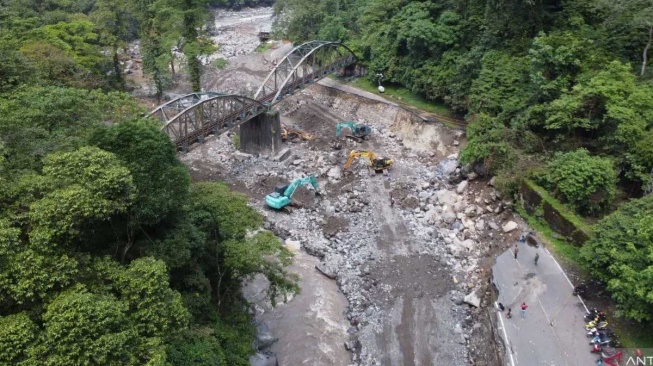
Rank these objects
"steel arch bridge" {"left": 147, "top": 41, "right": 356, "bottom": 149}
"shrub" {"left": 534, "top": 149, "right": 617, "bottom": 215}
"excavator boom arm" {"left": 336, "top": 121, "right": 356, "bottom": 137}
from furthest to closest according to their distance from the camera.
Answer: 1. "excavator boom arm" {"left": 336, "top": 121, "right": 356, "bottom": 137}
2. "steel arch bridge" {"left": 147, "top": 41, "right": 356, "bottom": 149}
3. "shrub" {"left": 534, "top": 149, "right": 617, "bottom": 215}

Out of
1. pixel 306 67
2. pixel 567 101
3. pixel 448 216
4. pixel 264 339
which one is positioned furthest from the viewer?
pixel 306 67

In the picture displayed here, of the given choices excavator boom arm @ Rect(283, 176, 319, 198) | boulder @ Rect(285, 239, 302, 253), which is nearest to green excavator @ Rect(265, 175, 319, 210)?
excavator boom arm @ Rect(283, 176, 319, 198)

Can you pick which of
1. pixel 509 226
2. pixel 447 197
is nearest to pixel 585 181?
pixel 509 226

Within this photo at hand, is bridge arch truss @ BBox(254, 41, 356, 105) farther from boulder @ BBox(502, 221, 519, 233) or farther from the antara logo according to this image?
the antara logo

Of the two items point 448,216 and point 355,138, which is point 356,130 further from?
point 448,216

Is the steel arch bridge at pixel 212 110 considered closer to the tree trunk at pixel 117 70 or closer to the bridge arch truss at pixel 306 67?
the bridge arch truss at pixel 306 67

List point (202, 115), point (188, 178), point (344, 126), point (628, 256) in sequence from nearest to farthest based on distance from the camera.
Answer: point (188, 178), point (628, 256), point (202, 115), point (344, 126)

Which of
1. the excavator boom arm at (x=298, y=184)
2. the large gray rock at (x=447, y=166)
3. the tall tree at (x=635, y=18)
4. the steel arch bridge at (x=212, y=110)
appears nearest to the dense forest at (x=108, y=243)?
the steel arch bridge at (x=212, y=110)
